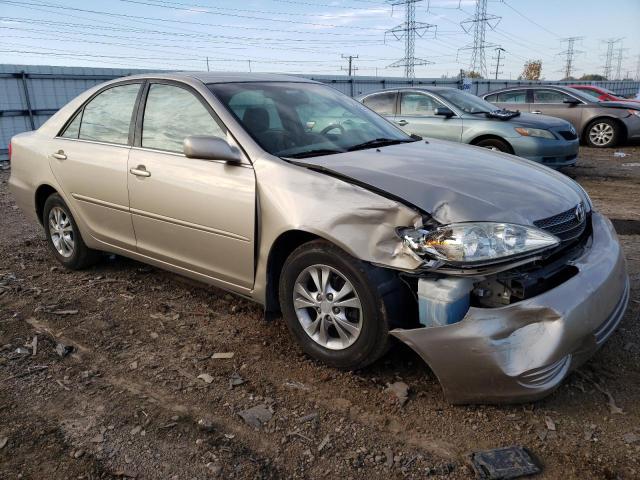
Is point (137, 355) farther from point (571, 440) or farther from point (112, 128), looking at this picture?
point (571, 440)

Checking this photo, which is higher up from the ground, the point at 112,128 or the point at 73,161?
the point at 112,128

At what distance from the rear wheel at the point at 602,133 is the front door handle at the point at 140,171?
39.5ft

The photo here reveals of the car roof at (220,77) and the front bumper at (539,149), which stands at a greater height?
the car roof at (220,77)

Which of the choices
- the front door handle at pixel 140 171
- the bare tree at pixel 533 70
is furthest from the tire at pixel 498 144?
the bare tree at pixel 533 70

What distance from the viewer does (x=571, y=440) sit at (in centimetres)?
237

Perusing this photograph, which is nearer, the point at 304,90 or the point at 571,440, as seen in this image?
the point at 571,440

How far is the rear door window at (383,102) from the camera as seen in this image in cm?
950

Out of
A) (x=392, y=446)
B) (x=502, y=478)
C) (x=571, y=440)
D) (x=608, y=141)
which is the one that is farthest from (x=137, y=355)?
(x=608, y=141)

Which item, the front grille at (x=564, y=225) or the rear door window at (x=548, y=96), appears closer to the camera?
the front grille at (x=564, y=225)

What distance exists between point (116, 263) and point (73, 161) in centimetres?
113

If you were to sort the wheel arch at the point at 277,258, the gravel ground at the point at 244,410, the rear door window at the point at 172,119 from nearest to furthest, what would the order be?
the gravel ground at the point at 244,410 → the wheel arch at the point at 277,258 → the rear door window at the point at 172,119

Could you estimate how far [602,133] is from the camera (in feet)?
41.6

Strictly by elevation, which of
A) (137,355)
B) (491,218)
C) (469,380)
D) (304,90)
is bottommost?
(137,355)

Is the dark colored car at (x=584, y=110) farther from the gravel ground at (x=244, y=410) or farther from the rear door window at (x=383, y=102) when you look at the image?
the gravel ground at (x=244, y=410)
